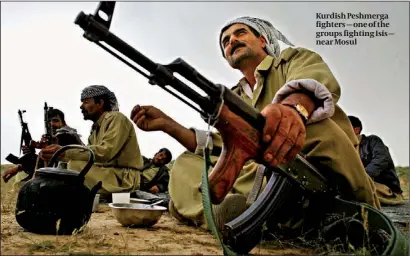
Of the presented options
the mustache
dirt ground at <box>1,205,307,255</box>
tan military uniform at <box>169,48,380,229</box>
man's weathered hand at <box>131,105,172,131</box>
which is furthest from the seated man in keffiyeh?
man's weathered hand at <box>131,105,172,131</box>

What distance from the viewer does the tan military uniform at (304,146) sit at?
2.27m

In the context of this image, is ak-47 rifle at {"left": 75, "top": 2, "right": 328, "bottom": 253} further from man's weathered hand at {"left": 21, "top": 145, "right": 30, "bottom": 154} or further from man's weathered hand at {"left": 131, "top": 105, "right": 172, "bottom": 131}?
man's weathered hand at {"left": 21, "top": 145, "right": 30, "bottom": 154}

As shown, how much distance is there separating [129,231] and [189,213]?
1.59 feet

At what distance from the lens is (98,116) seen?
5.30 m

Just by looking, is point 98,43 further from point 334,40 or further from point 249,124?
point 334,40

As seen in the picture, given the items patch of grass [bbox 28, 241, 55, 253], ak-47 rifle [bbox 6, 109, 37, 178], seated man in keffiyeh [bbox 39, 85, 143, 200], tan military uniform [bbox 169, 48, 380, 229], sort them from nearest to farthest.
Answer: patch of grass [bbox 28, 241, 55, 253] < tan military uniform [bbox 169, 48, 380, 229] < seated man in keffiyeh [bbox 39, 85, 143, 200] < ak-47 rifle [bbox 6, 109, 37, 178]

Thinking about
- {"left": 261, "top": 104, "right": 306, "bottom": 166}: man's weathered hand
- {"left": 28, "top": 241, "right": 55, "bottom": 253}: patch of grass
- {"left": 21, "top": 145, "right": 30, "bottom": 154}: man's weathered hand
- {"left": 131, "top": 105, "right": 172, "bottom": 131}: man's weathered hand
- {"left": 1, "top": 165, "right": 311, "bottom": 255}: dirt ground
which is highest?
{"left": 131, "top": 105, "right": 172, "bottom": 131}: man's weathered hand

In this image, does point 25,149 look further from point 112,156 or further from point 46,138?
point 112,156

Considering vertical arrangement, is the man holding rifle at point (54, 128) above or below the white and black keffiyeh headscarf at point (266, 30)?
below

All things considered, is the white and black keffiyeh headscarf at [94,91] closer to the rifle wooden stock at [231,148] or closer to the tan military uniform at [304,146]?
the tan military uniform at [304,146]

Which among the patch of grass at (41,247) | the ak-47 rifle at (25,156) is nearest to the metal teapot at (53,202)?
the patch of grass at (41,247)

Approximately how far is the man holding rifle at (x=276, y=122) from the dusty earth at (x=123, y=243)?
0.22 meters

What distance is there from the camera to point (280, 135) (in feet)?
6.07

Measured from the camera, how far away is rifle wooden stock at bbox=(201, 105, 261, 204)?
184 centimetres
